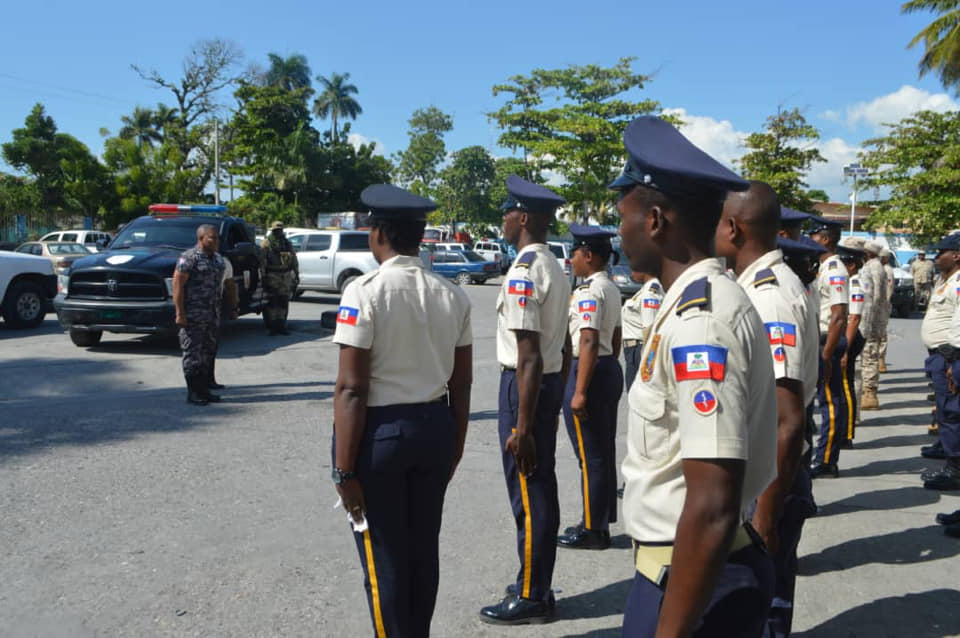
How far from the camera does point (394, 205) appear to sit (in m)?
2.82

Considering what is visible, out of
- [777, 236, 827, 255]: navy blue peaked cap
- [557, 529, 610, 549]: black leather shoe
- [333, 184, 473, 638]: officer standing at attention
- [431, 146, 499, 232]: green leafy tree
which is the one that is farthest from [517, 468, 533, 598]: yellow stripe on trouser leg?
[431, 146, 499, 232]: green leafy tree

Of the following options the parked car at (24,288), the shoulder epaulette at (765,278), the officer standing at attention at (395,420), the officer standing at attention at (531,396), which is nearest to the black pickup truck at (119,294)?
the parked car at (24,288)

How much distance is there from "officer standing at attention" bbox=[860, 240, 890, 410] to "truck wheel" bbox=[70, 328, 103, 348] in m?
10.6

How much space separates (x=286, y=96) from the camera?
4497 centimetres

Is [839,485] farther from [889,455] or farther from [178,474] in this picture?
[178,474]

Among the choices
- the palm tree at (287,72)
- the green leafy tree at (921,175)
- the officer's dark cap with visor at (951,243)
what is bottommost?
the officer's dark cap with visor at (951,243)

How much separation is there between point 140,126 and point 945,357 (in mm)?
60632

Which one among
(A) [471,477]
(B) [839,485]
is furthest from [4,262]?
(B) [839,485]

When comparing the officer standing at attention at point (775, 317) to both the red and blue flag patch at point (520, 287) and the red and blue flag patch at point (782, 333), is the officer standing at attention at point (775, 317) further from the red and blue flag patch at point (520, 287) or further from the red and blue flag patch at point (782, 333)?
the red and blue flag patch at point (520, 287)

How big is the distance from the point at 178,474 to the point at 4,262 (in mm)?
9665

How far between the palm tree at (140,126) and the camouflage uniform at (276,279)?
49.4 metres

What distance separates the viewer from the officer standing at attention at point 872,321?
336 inches

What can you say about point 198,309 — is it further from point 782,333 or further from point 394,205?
point 782,333

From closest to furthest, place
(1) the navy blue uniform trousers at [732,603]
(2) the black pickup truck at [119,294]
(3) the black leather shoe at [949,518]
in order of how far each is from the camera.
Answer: (1) the navy blue uniform trousers at [732,603], (3) the black leather shoe at [949,518], (2) the black pickup truck at [119,294]
